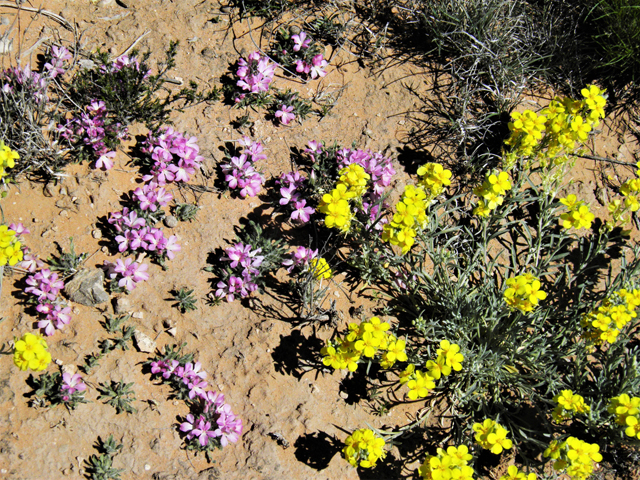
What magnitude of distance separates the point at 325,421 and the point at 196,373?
86cm

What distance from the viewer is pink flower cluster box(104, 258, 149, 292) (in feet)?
10.6

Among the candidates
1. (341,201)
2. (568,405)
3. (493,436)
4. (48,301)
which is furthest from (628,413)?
(48,301)

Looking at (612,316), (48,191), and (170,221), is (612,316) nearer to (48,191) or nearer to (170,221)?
(170,221)

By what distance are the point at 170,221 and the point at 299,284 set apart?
3.23 ft

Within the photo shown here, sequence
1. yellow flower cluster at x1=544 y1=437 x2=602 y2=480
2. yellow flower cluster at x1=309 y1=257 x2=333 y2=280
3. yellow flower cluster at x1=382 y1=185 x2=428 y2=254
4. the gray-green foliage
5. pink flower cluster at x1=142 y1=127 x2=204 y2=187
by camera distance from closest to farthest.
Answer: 1. yellow flower cluster at x1=544 y1=437 x2=602 y2=480
2. yellow flower cluster at x1=382 y1=185 x2=428 y2=254
3. the gray-green foliage
4. yellow flower cluster at x1=309 y1=257 x2=333 y2=280
5. pink flower cluster at x1=142 y1=127 x2=204 y2=187

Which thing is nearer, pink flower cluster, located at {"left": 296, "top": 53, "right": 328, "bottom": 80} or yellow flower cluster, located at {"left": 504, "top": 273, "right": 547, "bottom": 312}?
yellow flower cluster, located at {"left": 504, "top": 273, "right": 547, "bottom": 312}

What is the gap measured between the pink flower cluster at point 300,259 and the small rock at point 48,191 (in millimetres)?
1625

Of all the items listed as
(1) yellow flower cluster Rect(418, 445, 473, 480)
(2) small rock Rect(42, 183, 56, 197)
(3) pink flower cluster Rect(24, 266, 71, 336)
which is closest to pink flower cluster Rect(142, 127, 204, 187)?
(2) small rock Rect(42, 183, 56, 197)

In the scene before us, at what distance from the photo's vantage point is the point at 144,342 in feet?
10.4

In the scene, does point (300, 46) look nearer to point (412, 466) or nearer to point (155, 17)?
point (155, 17)

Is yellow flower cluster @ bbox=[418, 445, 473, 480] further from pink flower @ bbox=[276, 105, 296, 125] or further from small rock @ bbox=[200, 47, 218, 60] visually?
small rock @ bbox=[200, 47, 218, 60]

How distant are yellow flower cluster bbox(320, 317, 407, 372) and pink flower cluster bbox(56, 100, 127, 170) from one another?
2029mm

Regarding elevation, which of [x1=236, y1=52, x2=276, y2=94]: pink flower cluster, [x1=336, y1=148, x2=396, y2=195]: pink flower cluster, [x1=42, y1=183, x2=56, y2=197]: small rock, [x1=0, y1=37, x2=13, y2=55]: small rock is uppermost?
[x1=236, y1=52, x2=276, y2=94]: pink flower cluster

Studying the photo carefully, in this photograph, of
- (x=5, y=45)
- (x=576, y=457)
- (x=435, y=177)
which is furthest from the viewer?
(x=5, y=45)
